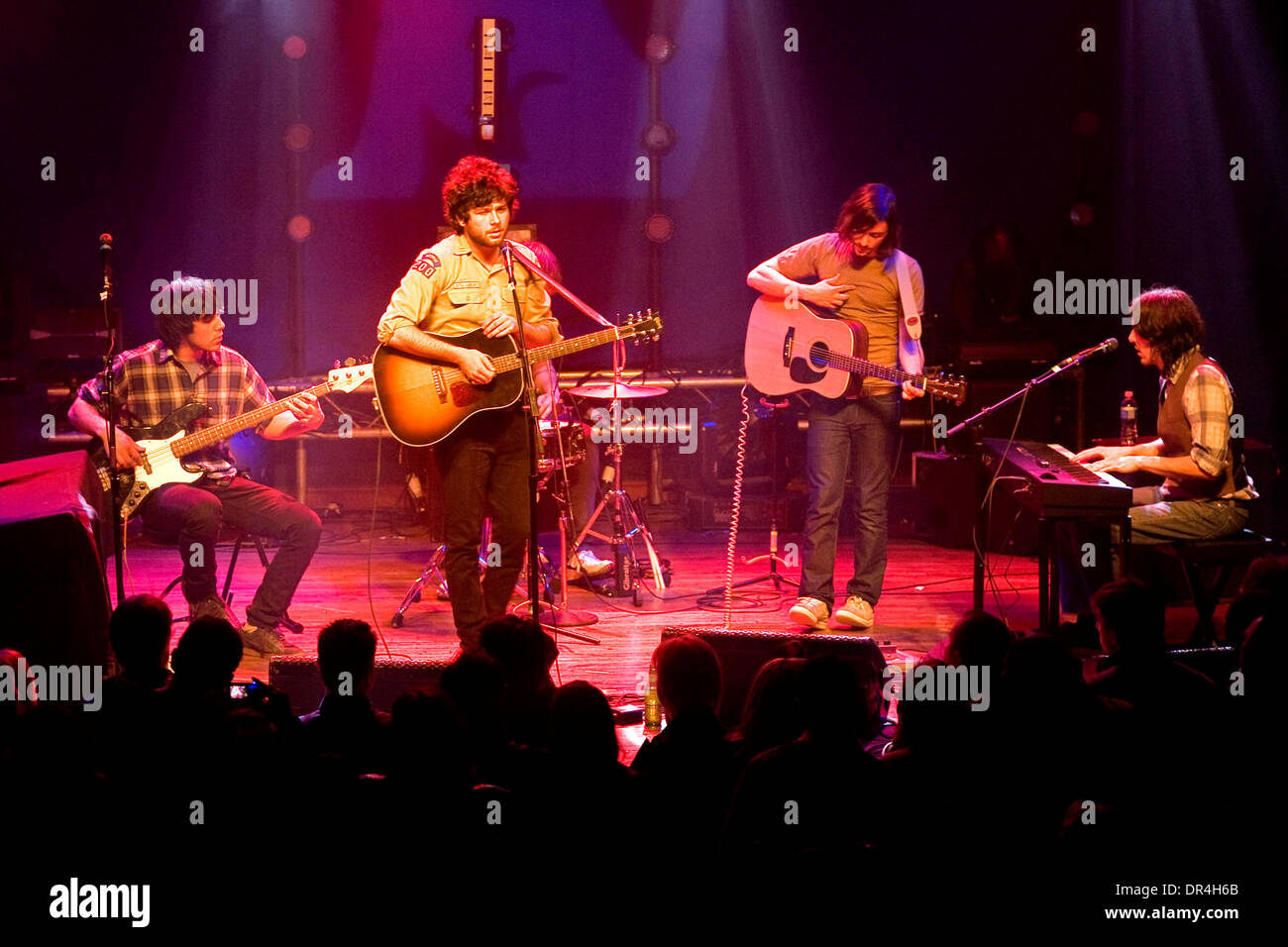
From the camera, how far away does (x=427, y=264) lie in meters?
5.79

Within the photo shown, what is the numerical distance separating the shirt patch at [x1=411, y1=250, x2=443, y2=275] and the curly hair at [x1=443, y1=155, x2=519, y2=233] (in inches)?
8.1

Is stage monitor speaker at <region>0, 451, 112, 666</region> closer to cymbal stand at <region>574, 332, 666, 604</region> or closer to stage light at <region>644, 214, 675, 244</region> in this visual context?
cymbal stand at <region>574, 332, 666, 604</region>

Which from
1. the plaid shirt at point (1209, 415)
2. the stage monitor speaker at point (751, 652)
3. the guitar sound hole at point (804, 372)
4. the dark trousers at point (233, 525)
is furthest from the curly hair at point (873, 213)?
the dark trousers at point (233, 525)

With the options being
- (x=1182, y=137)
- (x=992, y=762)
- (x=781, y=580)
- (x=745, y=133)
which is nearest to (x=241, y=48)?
(x=745, y=133)

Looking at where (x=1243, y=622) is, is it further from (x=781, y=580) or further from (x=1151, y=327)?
(x=781, y=580)

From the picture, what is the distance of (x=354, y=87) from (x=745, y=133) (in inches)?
140

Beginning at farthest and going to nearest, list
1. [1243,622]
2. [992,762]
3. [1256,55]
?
1. [1256,55]
2. [1243,622]
3. [992,762]

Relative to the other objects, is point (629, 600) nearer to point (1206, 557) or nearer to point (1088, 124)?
point (1206, 557)

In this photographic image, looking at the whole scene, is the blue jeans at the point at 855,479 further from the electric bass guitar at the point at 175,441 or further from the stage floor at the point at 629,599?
the electric bass guitar at the point at 175,441

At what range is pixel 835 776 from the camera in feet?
9.32

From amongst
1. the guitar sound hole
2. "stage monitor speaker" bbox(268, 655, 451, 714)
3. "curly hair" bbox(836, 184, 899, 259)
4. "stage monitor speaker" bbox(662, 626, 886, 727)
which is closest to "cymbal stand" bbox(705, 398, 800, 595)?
the guitar sound hole

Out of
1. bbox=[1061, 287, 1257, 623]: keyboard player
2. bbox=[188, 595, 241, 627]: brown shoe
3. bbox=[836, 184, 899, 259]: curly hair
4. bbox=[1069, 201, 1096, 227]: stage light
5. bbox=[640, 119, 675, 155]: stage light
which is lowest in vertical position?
bbox=[188, 595, 241, 627]: brown shoe

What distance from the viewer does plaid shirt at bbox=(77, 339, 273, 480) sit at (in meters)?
6.82

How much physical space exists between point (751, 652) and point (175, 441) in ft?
11.6
